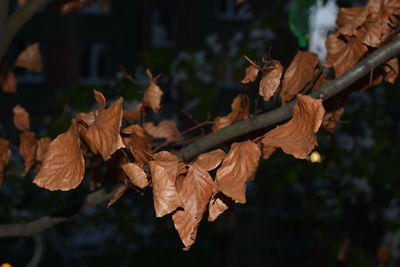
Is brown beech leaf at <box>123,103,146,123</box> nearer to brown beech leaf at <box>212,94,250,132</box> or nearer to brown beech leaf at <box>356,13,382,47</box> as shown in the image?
brown beech leaf at <box>212,94,250,132</box>

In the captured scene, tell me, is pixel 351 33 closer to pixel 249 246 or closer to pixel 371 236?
pixel 371 236

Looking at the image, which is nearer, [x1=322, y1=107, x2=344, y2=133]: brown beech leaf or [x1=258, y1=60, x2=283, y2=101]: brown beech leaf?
[x1=258, y1=60, x2=283, y2=101]: brown beech leaf

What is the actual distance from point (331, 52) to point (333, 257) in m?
6.62

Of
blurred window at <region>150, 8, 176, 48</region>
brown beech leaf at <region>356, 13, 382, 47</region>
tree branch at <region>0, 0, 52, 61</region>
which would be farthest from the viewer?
blurred window at <region>150, 8, 176, 48</region>

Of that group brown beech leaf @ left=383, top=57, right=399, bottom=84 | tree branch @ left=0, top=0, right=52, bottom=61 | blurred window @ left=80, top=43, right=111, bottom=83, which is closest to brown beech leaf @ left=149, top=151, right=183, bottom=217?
brown beech leaf @ left=383, top=57, right=399, bottom=84

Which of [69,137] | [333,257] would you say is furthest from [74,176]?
[333,257]

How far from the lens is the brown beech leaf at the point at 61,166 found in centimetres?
164

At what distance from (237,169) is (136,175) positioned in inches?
9.5

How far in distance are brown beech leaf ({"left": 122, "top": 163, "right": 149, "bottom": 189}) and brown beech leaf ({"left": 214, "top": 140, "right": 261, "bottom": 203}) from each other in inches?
6.7

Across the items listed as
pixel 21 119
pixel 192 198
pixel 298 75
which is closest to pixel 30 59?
pixel 21 119

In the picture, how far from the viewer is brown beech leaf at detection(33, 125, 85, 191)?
1.64m

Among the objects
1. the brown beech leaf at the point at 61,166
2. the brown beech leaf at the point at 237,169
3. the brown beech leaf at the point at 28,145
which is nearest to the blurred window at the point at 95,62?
the brown beech leaf at the point at 28,145

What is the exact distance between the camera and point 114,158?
7.14 feet

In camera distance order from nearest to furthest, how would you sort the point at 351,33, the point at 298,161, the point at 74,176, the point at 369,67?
1. the point at 74,176
2. the point at 369,67
3. the point at 351,33
4. the point at 298,161
